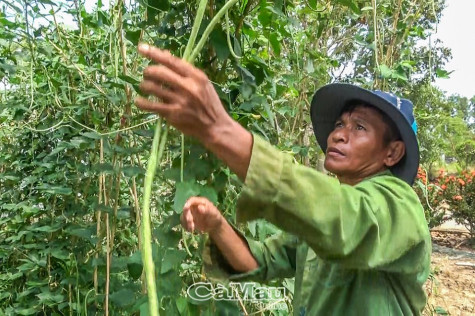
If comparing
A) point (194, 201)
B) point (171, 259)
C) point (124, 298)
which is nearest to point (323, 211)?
point (194, 201)

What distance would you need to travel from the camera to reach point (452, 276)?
614 centimetres

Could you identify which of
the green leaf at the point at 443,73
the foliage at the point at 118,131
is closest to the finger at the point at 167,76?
the foliage at the point at 118,131

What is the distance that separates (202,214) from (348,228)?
1.47ft

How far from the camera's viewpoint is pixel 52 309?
2.53 metres

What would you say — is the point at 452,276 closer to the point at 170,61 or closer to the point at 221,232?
the point at 221,232

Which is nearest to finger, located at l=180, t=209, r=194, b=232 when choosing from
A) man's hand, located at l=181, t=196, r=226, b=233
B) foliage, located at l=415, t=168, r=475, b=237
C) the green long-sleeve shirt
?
man's hand, located at l=181, t=196, r=226, b=233

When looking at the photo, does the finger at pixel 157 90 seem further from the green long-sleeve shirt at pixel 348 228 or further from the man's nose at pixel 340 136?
the man's nose at pixel 340 136

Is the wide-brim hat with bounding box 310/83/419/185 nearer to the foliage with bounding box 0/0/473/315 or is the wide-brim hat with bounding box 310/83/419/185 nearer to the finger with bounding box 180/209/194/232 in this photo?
the foliage with bounding box 0/0/473/315

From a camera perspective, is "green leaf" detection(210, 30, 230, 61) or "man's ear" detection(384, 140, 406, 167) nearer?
"man's ear" detection(384, 140, 406, 167)

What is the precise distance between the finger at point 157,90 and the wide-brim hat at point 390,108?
64 cm

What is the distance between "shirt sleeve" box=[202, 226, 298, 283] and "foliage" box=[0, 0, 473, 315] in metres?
0.08

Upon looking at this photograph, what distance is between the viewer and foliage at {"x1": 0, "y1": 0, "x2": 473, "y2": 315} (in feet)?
5.19

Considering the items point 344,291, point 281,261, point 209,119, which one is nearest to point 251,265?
point 281,261

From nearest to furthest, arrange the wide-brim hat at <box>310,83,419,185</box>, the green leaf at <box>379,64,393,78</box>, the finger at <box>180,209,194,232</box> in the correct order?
the finger at <box>180,209,194,232</box> < the wide-brim hat at <box>310,83,419,185</box> < the green leaf at <box>379,64,393,78</box>
